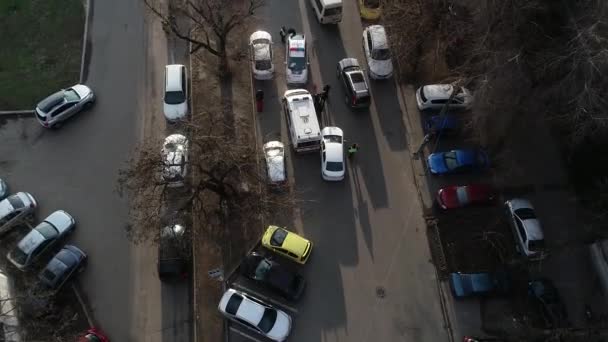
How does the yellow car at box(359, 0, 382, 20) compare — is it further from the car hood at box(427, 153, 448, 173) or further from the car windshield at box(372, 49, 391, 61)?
the car hood at box(427, 153, 448, 173)

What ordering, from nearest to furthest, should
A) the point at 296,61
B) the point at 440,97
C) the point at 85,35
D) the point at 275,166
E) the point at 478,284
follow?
the point at 478,284, the point at 275,166, the point at 440,97, the point at 296,61, the point at 85,35

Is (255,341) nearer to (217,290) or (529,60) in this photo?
(217,290)

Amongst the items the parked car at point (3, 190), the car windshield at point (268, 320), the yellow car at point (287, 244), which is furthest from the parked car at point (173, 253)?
the parked car at point (3, 190)

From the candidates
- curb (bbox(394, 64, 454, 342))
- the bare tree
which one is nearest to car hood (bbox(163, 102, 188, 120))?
the bare tree

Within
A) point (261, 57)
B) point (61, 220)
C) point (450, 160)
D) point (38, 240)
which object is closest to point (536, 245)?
point (450, 160)

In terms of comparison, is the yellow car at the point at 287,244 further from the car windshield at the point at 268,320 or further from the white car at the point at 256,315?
the car windshield at the point at 268,320

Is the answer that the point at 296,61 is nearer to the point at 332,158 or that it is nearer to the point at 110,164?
the point at 332,158

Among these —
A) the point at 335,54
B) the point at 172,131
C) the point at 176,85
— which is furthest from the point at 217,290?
the point at 335,54
